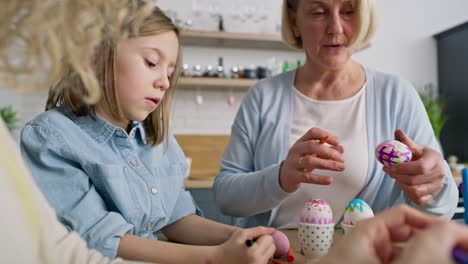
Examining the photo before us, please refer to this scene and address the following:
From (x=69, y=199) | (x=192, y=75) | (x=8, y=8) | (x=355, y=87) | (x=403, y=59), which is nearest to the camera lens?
(x=8, y=8)

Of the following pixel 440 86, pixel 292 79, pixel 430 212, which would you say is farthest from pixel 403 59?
pixel 430 212

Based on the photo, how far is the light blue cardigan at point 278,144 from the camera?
1331mm

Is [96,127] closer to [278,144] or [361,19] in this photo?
[278,144]

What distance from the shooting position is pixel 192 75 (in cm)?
383

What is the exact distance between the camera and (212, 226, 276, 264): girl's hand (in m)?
0.89

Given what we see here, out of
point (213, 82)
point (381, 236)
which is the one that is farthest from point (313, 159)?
point (213, 82)

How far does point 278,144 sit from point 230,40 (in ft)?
8.18

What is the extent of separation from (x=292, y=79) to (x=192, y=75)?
2282 mm

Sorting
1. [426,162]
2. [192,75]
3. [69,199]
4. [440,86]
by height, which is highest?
[69,199]

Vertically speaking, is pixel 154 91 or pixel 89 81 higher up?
pixel 89 81

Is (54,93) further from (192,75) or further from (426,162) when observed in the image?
(192,75)

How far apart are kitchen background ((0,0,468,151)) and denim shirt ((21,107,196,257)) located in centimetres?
268

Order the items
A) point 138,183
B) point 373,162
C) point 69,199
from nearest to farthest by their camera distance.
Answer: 1. point 69,199
2. point 138,183
3. point 373,162

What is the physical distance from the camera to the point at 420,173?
3.82 feet
